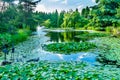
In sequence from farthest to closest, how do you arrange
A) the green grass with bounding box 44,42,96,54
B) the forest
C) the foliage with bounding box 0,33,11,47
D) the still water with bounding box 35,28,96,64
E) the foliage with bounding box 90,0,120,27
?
the foliage with bounding box 90,0,120,27
the foliage with bounding box 0,33,11,47
the green grass with bounding box 44,42,96,54
the still water with bounding box 35,28,96,64
the forest

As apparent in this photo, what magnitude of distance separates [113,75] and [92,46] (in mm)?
10308

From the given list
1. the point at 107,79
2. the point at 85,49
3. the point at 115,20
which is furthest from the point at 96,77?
the point at 115,20

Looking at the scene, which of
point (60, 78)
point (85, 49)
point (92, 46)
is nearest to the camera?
point (60, 78)

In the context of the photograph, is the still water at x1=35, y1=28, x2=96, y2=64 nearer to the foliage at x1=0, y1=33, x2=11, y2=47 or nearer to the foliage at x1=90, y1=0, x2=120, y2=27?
the foliage at x1=0, y1=33, x2=11, y2=47

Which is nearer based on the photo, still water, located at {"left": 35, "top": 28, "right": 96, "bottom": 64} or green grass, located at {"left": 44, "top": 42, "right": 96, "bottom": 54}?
still water, located at {"left": 35, "top": 28, "right": 96, "bottom": 64}

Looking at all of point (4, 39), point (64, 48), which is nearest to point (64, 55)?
point (64, 48)

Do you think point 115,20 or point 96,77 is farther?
point 115,20

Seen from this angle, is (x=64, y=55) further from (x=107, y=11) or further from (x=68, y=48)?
(x=107, y=11)

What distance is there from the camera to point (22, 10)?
148 feet

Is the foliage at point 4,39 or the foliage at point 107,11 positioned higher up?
the foliage at point 107,11

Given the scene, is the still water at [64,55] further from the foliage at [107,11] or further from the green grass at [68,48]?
the foliage at [107,11]

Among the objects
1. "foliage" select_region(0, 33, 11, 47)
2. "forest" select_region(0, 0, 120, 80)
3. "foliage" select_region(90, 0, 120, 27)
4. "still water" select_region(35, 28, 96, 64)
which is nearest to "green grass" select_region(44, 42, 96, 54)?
"forest" select_region(0, 0, 120, 80)

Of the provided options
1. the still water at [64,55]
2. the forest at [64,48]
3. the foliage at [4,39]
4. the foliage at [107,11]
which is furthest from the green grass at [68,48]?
the foliage at [107,11]

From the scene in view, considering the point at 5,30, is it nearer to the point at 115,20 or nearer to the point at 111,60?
the point at 111,60
